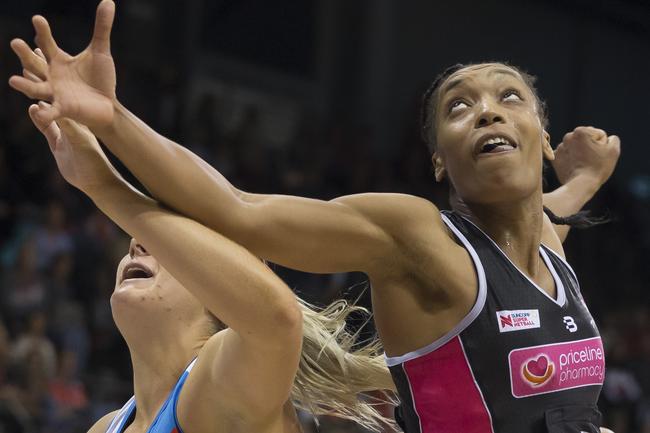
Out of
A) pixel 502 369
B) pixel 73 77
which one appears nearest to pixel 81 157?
pixel 73 77

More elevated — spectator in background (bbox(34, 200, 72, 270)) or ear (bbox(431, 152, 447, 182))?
ear (bbox(431, 152, 447, 182))

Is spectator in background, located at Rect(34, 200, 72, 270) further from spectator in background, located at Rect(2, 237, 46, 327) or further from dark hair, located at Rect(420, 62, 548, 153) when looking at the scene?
dark hair, located at Rect(420, 62, 548, 153)

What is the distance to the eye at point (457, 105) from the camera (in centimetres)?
287

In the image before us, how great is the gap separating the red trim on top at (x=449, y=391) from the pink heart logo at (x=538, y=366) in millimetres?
138

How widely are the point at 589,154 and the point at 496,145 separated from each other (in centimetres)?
115

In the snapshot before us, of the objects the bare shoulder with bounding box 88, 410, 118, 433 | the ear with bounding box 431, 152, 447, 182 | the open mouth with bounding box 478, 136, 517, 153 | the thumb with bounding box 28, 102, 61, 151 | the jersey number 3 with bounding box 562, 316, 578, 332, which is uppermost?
the thumb with bounding box 28, 102, 61, 151

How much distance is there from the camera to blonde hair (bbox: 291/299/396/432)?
10.8 ft

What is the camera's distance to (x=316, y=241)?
2.47 meters

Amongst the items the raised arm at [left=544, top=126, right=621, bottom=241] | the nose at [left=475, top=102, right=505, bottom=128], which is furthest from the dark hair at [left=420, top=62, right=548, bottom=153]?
the raised arm at [left=544, top=126, right=621, bottom=241]

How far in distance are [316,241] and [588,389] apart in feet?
2.65

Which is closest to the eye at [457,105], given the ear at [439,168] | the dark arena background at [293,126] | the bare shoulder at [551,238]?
the ear at [439,168]

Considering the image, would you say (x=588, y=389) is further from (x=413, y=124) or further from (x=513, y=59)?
(x=513, y=59)

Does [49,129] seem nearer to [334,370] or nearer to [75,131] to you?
[75,131]

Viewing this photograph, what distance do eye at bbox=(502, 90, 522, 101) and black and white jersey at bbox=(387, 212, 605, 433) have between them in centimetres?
39
